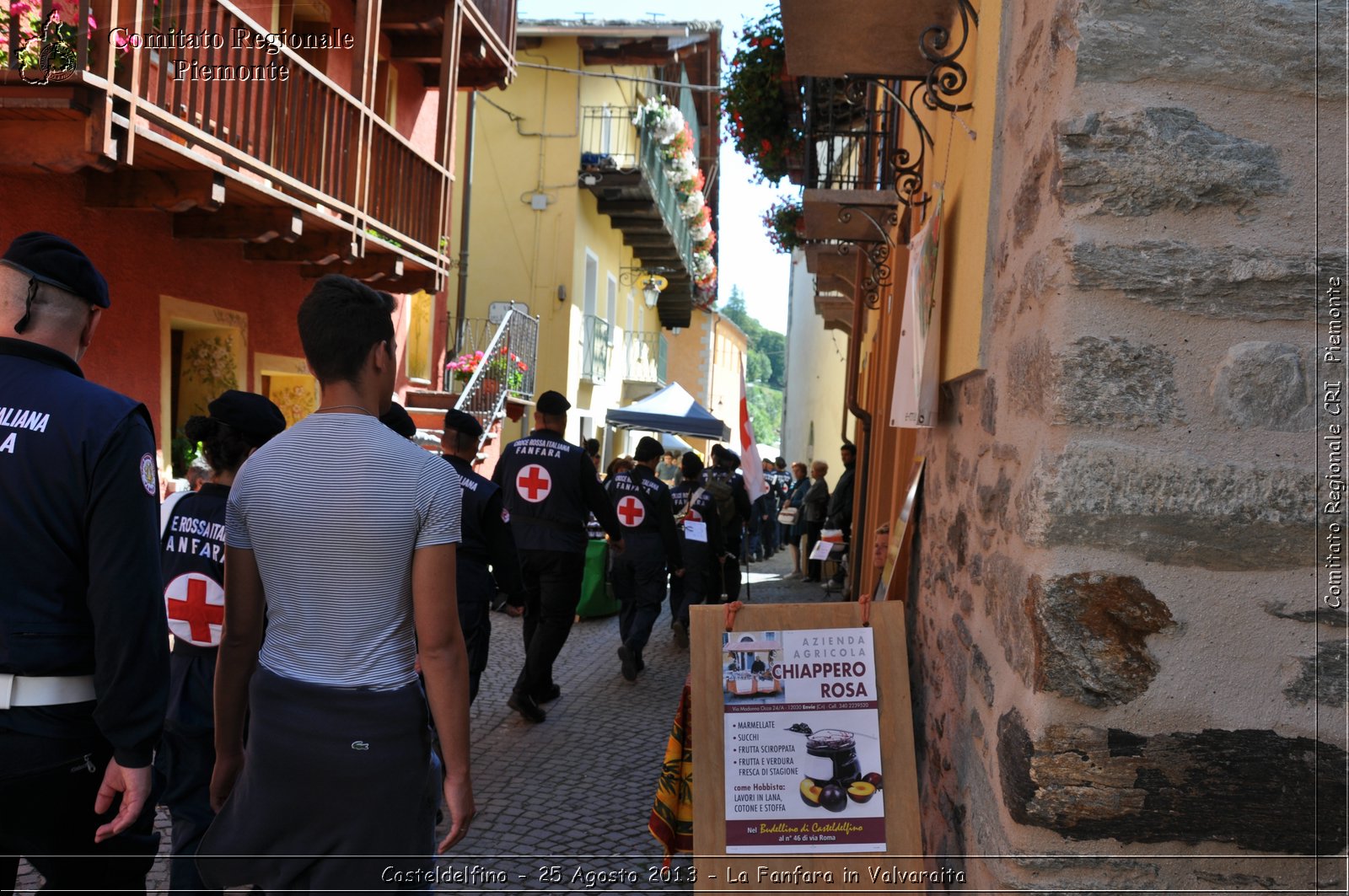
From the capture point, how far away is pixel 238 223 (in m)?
8.68

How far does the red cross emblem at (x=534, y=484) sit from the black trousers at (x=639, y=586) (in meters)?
1.51

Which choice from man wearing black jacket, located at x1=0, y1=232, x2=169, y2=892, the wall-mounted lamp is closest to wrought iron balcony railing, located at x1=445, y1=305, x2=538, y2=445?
the wall-mounted lamp

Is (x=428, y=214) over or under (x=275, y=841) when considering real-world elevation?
over

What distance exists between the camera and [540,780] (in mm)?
5695

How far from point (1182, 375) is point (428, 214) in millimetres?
10019

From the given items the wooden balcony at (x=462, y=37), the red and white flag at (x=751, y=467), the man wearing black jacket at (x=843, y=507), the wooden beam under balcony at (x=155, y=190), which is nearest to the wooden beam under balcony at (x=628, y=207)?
the wooden balcony at (x=462, y=37)

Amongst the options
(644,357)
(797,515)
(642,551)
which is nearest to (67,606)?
(642,551)

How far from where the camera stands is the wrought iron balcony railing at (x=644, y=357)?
24.7 m

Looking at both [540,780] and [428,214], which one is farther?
[428,214]

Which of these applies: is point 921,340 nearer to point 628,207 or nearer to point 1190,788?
point 1190,788

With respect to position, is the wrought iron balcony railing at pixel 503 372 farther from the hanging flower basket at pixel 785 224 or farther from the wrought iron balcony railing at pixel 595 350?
the hanging flower basket at pixel 785 224

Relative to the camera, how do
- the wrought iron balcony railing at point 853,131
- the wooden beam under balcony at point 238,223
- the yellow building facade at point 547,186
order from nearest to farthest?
1. the wrought iron balcony railing at point 853,131
2. the wooden beam under balcony at point 238,223
3. the yellow building facade at point 547,186

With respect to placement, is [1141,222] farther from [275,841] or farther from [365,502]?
[275,841]

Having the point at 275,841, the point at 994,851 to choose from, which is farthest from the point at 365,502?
the point at 994,851
